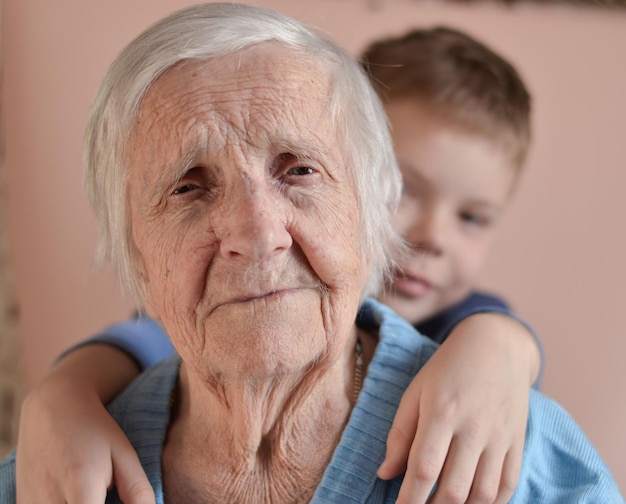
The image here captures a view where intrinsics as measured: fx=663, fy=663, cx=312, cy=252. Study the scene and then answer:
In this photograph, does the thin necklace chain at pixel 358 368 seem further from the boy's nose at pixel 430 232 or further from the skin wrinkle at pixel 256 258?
the boy's nose at pixel 430 232

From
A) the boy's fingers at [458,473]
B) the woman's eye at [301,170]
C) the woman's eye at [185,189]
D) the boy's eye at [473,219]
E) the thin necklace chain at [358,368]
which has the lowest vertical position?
the thin necklace chain at [358,368]

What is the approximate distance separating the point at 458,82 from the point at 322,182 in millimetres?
863

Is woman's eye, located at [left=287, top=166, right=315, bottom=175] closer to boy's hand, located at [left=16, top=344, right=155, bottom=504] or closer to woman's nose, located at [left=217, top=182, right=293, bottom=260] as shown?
woman's nose, located at [left=217, top=182, right=293, bottom=260]

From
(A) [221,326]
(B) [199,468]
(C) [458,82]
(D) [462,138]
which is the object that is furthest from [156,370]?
(C) [458,82]

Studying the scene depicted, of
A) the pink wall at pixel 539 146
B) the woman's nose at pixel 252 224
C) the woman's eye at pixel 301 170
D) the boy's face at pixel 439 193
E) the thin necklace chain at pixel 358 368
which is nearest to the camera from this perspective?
the woman's nose at pixel 252 224

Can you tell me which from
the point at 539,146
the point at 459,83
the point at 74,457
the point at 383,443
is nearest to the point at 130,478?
the point at 74,457

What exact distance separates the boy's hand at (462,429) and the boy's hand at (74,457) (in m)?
0.43

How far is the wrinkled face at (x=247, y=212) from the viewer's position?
996 millimetres

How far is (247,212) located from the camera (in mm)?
994

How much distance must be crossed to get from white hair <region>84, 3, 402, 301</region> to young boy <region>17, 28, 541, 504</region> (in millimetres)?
251

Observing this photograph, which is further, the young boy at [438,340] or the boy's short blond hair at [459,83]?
the boy's short blond hair at [459,83]

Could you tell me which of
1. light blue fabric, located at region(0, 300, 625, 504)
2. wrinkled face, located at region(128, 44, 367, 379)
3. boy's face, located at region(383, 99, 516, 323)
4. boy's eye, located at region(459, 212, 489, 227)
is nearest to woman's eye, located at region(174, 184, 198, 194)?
wrinkled face, located at region(128, 44, 367, 379)

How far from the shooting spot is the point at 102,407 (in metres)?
1.23

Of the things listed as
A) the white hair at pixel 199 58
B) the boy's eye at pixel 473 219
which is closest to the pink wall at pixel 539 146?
the boy's eye at pixel 473 219
